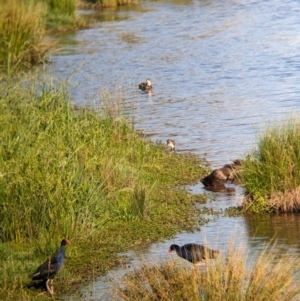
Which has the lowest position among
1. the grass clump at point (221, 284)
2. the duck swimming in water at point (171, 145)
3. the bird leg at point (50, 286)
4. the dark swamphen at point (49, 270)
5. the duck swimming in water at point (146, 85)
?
the duck swimming in water at point (146, 85)

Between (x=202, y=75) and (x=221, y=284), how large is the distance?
19238 millimetres

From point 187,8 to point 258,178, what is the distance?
97.9ft

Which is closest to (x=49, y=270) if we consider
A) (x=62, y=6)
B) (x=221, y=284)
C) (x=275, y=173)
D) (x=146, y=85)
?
(x=221, y=284)

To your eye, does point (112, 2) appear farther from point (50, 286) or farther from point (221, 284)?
point (221, 284)

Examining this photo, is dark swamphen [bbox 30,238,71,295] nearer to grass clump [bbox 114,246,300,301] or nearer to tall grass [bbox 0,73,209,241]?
tall grass [bbox 0,73,209,241]

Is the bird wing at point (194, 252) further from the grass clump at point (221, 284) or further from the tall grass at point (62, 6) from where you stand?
the tall grass at point (62, 6)

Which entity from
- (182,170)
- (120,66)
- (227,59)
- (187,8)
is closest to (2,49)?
(120,66)

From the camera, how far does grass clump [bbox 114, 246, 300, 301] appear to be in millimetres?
7543

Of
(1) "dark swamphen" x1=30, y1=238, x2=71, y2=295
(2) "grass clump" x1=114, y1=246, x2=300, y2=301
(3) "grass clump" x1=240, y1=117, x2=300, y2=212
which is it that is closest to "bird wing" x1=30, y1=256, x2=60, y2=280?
(1) "dark swamphen" x1=30, y1=238, x2=71, y2=295

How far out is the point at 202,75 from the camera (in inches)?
1046

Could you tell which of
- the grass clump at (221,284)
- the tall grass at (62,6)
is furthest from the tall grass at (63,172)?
the tall grass at (62,6)

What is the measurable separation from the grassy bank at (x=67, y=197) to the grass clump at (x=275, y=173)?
862mm

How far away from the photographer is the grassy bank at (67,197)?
1041cm

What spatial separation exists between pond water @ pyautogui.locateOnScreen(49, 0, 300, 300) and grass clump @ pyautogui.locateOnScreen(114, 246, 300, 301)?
1.22 metres
